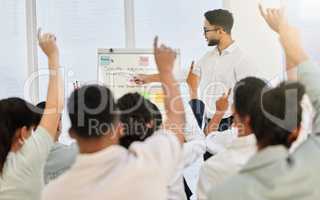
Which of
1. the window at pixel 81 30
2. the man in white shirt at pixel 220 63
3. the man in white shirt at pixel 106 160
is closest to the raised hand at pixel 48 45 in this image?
the man in white shirt at pixel 106 160

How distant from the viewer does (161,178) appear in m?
1.37

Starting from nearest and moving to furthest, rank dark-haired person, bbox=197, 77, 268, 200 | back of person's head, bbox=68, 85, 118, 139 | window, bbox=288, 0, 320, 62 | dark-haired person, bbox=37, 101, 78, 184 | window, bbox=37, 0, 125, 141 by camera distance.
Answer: back of person's head, bbox=68, 85, 118, 139
dark-haired person, bbox=197, 77, 268, 200
dark-haired person, bbox=37, 101, 78, 184
window, bbox=288, 0, 320, 62
window, bbox=37, 0, 125, 141

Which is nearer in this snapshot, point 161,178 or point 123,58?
point 161,178

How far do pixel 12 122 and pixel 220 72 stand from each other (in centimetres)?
221

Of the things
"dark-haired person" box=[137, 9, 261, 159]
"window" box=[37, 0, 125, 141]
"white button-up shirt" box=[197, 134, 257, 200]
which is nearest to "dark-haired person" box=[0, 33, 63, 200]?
"white button-up shirt" box=[197, 134, 257, 200]

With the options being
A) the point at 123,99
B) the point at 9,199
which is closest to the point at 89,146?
the point at 123,99

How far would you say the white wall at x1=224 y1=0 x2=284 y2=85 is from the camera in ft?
15.2

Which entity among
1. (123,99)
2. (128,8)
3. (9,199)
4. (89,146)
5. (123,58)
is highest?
(128,8)

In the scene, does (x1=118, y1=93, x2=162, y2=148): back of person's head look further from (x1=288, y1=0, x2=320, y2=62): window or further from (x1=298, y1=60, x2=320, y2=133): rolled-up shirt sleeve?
(x1=288, y1=0, x2=320, y2=62): window

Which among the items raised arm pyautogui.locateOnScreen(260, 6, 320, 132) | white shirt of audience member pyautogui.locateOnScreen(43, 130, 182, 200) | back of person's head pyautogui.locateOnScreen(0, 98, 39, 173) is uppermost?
raised arm pyautogui.locateOnScreen(260, 6, 320, 132)

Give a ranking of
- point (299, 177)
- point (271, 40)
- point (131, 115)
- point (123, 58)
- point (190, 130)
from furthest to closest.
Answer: point (271, 40), point (123, 58), point (190, 130), point (131, 115), point (299, 177)

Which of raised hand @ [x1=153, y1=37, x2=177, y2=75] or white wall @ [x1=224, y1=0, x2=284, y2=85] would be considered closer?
raised hand @ [x1=153, y1=37, x2=177, y2=75]

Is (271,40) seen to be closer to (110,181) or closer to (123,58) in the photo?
(123,58)

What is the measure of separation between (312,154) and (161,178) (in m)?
0.48
